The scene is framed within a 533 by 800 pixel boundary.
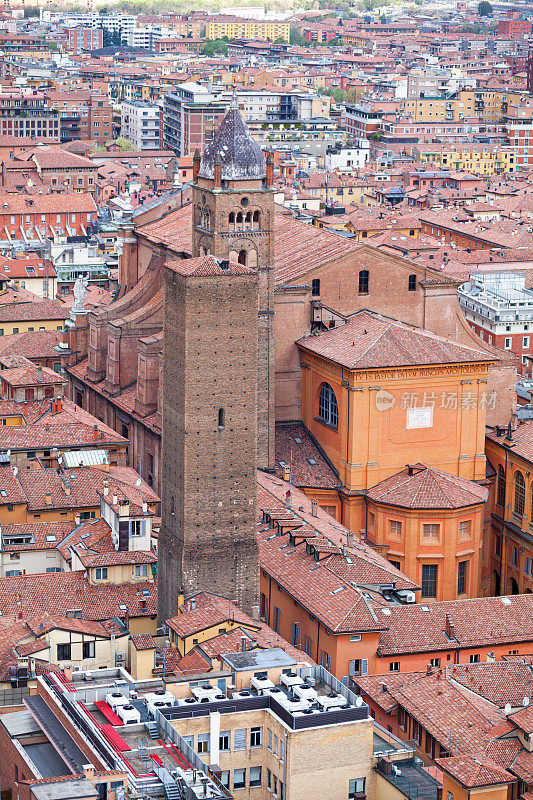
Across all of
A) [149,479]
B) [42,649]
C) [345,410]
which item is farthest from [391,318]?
[42,649]

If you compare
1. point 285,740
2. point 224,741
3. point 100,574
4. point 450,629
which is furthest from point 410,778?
point 100,574

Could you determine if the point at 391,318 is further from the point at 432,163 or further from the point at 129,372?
the point at 432,163

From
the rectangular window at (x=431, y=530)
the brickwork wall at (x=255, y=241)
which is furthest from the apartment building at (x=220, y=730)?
the brickwork wall at (x=255, y=241)

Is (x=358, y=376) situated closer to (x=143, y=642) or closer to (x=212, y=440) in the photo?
(x=212, y=440)

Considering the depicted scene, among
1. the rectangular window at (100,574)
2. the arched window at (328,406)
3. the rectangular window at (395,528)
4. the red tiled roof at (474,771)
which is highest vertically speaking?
the arched window at (328,406)

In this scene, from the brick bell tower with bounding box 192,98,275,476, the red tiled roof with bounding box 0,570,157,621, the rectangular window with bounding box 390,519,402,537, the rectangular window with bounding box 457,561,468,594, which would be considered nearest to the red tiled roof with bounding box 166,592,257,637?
the red tiled roof with bounding box 0,570,157,621

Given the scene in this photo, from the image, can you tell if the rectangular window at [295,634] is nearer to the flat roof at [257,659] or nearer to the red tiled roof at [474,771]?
the flat roof at [257,659]
